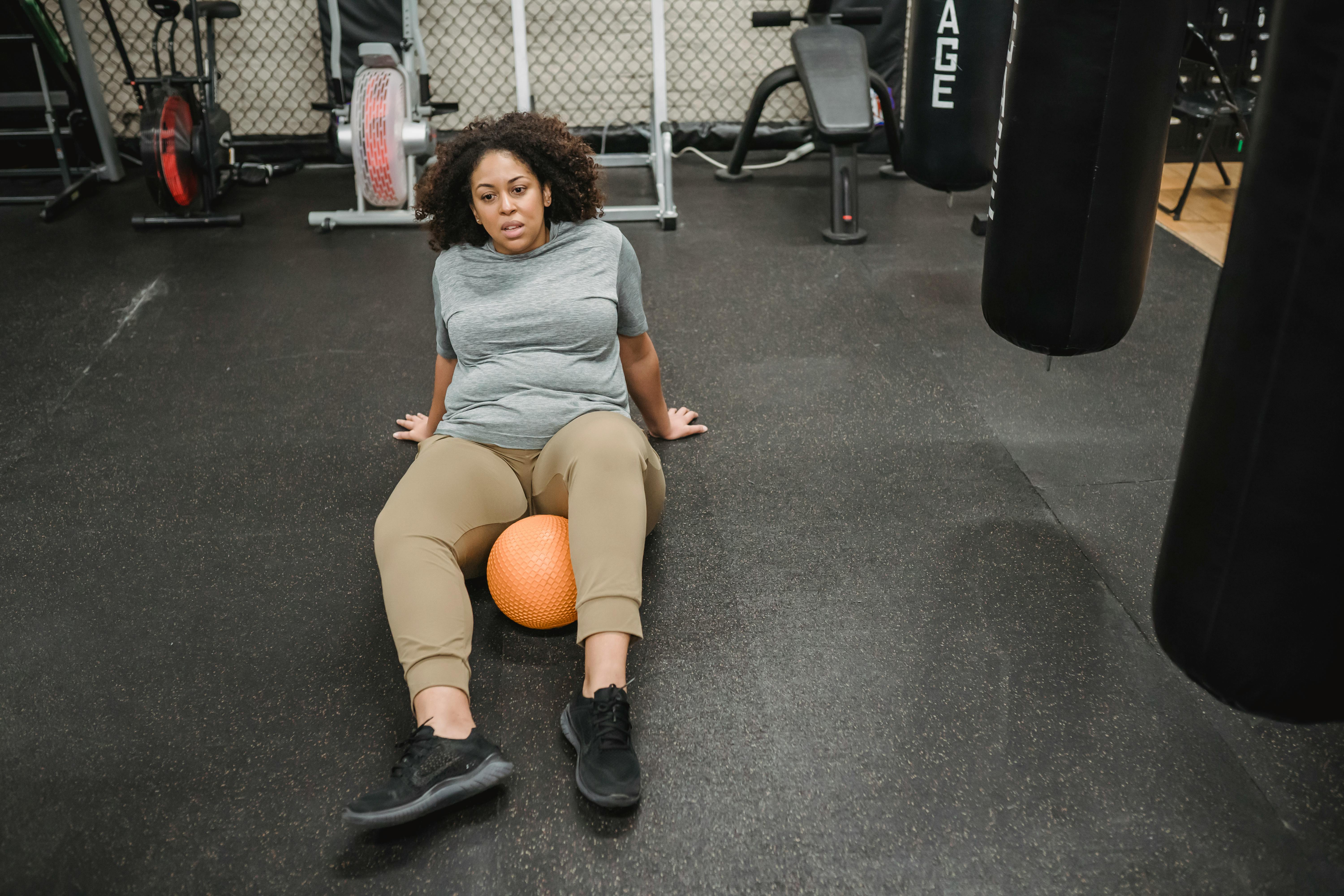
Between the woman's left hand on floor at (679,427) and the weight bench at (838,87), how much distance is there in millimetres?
1806

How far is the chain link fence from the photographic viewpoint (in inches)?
202

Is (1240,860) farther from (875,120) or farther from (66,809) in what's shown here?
(875,120)

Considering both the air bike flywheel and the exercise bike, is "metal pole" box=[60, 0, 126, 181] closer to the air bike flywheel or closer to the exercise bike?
the exercise bike

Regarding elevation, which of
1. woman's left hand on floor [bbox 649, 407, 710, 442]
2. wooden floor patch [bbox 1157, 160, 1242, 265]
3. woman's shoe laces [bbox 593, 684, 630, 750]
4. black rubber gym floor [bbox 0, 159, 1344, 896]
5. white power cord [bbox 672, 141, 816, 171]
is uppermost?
white power cord [bbox 672, 141, 816, 171]

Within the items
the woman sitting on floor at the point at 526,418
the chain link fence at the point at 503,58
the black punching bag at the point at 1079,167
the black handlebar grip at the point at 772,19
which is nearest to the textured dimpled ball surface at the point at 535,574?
the woman sitting on floor at the point at 526,418

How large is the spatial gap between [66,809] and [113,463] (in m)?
1.25

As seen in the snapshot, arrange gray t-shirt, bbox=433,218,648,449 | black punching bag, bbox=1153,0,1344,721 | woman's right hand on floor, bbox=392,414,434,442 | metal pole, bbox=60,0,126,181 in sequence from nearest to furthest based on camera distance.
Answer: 1. black punching bag, bbox=1153,0,1344,721
2. gray t-shirt, bbox=433,218,648,449
3. woman's right hand on floor, bbox=392,414,434,442
4. metal pole, bbox=60,0,126,181

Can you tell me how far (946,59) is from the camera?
321 cm

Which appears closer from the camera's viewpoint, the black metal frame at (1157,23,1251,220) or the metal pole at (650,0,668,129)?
the black metal frame at (1157,23,1251,220)

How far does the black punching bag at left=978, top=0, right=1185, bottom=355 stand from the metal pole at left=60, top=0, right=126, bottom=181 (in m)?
4.57

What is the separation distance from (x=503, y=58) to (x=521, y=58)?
106 centimetres

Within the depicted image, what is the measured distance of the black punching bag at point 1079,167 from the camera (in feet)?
5.42

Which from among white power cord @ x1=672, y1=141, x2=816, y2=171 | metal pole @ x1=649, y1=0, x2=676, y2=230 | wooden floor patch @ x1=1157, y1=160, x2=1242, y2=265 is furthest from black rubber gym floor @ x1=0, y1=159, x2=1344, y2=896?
white power cord @ x1=672, y1=141, x2=816, y2=171

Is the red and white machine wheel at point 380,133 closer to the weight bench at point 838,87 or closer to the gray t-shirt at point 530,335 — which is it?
the weight bench at point 838,87
